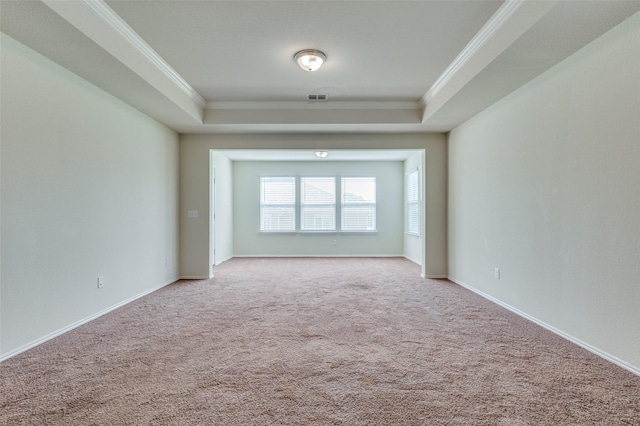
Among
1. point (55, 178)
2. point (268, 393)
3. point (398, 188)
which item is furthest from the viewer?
point (398, 188)

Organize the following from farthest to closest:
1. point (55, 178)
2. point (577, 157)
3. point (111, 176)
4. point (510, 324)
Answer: point (111, 176) < point (510, 324) < point (55, 178) < point (577, 157)

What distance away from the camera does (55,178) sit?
8.70ft

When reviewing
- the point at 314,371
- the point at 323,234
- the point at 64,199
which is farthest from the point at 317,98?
the point at 323,234

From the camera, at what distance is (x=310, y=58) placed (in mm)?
3020

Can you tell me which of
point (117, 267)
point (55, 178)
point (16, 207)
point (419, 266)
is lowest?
point (419, 266)

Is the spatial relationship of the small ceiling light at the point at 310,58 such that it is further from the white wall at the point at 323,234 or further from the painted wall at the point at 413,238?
the white wall at the point at 323,234

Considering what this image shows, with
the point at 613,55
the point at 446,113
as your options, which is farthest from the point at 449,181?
the point at 613,55

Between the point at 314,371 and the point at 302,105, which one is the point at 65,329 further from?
the point at 302,105

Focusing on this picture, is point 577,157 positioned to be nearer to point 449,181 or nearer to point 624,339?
point 624,339

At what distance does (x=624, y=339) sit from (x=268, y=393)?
242 centimetres

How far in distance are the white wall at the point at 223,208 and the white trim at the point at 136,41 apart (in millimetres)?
2421

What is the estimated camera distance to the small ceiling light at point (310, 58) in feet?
9.78

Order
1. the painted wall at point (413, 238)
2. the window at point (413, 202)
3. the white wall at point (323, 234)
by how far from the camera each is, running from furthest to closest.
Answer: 1. the white wall at point (323, 234)
2. the window at point (413, 202)
3. the painted wall at point (413, 238)

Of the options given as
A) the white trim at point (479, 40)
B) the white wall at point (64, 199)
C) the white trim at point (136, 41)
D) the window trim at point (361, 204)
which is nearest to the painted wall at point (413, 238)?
the window trim at point (361, 204)
